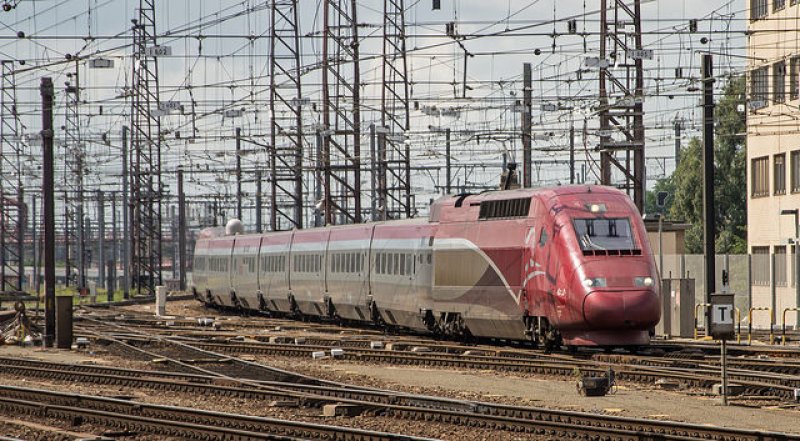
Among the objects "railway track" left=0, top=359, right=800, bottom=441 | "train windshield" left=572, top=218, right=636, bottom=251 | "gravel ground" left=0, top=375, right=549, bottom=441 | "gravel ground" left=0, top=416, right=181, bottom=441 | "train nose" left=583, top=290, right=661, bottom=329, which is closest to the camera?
"railway track" left=0, top=359, right=800, bottom=441

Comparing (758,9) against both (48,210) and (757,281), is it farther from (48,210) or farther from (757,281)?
(48,210)

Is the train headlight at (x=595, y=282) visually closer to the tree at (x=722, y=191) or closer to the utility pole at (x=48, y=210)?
the utility pole at (x=48, y=210)

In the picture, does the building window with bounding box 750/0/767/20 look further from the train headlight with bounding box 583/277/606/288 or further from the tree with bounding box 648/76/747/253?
the train headlight with bounding box 583/277/606/288

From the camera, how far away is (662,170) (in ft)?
342

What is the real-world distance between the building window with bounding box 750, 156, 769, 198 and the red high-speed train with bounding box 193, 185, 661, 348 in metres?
22.7

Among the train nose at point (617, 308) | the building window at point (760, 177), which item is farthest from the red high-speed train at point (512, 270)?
the building window at point (760, 177)

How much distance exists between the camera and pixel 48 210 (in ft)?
124

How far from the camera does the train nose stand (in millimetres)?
28125

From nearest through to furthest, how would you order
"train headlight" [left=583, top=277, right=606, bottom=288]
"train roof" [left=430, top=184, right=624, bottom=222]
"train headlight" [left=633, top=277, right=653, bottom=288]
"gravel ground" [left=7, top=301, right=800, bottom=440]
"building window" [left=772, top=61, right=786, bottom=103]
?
"gravel ground" [left=7, top=301, right=800, bottom=440]
"train headlight" [left=583, top=277, right=606, bottom=288]
"train headlight" [left=633, top=277, right=653, bottom=288]
"train roof" [left=430, top=184, right=624, bottom=222]
"building window" [left=772, top=61, right=786, bottom=103]

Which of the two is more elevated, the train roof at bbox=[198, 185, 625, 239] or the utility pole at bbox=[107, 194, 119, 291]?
the train roof at bbox=[198, 185, 625, 239]

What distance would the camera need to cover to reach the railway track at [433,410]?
673 inches

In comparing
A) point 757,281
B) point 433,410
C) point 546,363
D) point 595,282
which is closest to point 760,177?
point 757,281

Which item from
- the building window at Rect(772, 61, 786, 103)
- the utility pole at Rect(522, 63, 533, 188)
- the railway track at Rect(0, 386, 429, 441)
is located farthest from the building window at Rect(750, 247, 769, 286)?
the railway track at Rect(0, 386, 429, 441)

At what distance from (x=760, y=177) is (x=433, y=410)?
150 ft
